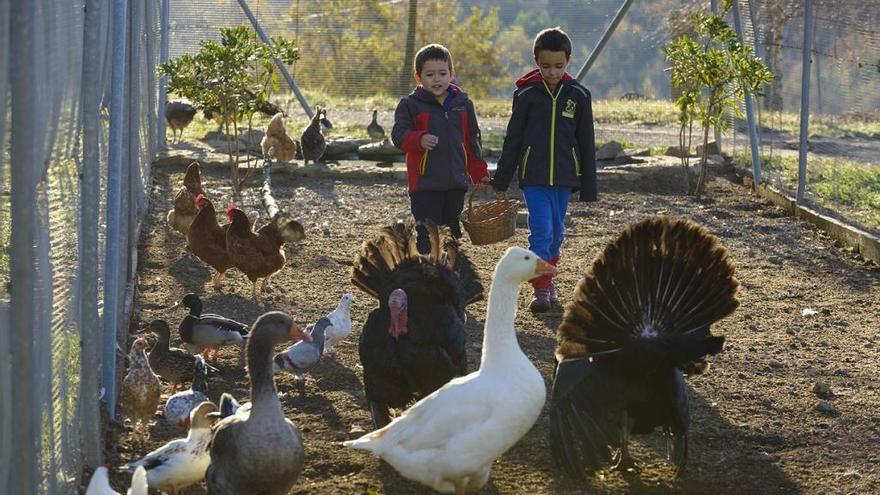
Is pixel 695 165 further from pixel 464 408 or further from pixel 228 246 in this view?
pixel 464 408

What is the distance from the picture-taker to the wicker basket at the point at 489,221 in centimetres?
868

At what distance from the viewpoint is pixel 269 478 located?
4.74 meters

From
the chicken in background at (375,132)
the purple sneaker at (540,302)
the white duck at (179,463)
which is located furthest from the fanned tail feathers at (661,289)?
the chicken in background at (375,132)

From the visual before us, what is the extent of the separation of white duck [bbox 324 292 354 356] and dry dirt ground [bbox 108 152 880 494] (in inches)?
5.1

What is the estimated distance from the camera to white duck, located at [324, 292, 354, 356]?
7.55m

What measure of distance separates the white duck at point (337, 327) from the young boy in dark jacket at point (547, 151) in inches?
64.7

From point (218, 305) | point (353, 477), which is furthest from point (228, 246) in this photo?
point (353, 477)

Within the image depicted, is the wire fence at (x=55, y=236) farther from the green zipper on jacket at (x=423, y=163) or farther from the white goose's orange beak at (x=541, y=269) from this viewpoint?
the green zipper on jacket at (x=423, y=163)

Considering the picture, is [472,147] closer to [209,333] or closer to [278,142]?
[209,333]

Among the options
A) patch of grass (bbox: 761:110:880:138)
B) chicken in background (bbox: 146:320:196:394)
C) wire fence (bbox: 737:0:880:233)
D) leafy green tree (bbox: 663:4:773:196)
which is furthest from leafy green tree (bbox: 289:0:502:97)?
chicken in background (bbox: 146:320:196:394)

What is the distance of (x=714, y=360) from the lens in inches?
303

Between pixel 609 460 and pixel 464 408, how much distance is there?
97 centimetres

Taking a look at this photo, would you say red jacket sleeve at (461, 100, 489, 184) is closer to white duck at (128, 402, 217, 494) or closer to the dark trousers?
the dark trousers

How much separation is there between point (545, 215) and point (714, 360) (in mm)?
1774
